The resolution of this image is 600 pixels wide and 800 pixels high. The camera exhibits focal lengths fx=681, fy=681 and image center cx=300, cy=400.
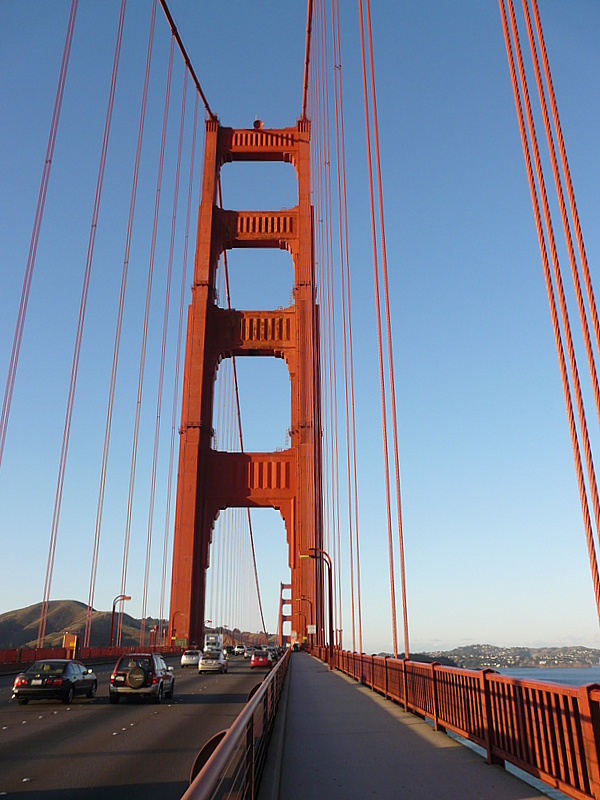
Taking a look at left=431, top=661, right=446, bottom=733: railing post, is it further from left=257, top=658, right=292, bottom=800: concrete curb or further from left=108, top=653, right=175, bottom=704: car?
left=108, top=653, right=175, bottom=704: car

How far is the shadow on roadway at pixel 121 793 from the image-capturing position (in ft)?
22.0

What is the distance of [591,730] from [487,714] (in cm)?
242

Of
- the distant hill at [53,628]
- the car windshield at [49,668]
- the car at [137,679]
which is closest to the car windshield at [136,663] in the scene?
the car at [137,679]

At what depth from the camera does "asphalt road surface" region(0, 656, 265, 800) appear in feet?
23.6

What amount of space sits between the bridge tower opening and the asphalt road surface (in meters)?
27.5

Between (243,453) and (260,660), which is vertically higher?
(243,453)

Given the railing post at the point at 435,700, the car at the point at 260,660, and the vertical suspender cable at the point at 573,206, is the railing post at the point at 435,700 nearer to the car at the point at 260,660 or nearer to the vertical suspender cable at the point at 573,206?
the vertical suspender cable at the point at 573,206

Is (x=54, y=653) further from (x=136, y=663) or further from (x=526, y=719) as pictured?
(x=526, y=719)

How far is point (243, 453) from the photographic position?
163 feet

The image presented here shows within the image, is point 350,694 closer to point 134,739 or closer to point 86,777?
point 134,739

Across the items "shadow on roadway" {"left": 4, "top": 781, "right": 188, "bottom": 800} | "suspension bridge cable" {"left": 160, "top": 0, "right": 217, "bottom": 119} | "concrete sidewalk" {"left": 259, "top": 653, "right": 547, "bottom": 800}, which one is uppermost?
"suspension bridge cable" {"left": 160, "top": 0, "right": 217, "bottom": 119}

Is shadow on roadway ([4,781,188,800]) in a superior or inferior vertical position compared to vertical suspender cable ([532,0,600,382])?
inferior

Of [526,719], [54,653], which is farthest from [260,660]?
[526,719]

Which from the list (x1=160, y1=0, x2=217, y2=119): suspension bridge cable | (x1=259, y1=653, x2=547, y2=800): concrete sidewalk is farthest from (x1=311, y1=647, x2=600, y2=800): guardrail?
(x1=160, y1=0, x2=217, y2=119): suspension bridge cable
